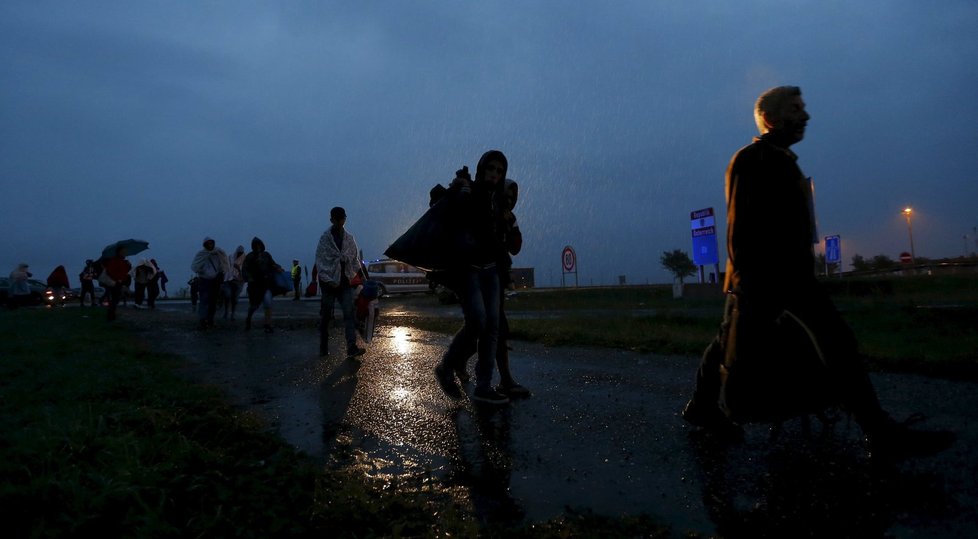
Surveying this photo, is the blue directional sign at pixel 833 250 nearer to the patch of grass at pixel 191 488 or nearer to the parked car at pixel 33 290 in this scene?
the patch of grass at pixel 191 488

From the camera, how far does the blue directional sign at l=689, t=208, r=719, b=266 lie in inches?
1011

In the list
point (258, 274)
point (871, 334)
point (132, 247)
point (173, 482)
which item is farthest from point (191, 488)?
point (132, 247)

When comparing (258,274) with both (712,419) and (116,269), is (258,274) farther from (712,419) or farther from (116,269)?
(712,419)

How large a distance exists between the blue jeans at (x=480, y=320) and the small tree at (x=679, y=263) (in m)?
76.7

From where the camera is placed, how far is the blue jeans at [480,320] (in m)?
4.62

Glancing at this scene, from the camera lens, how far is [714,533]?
2316 mm

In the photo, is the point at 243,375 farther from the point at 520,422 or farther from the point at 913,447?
the point at 913,447

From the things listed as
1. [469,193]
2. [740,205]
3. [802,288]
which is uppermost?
[469,193]

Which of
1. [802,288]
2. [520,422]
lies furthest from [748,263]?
[520,422]

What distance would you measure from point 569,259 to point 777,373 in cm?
2976

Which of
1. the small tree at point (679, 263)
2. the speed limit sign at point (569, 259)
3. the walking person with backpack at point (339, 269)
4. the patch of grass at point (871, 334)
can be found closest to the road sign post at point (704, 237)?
the speed limit sign at point (569, 259)

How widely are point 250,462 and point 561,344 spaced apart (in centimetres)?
602

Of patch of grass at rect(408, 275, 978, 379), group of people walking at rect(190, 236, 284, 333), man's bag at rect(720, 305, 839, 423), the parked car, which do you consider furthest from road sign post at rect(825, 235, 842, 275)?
the parked car

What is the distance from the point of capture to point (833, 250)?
3200 cm
